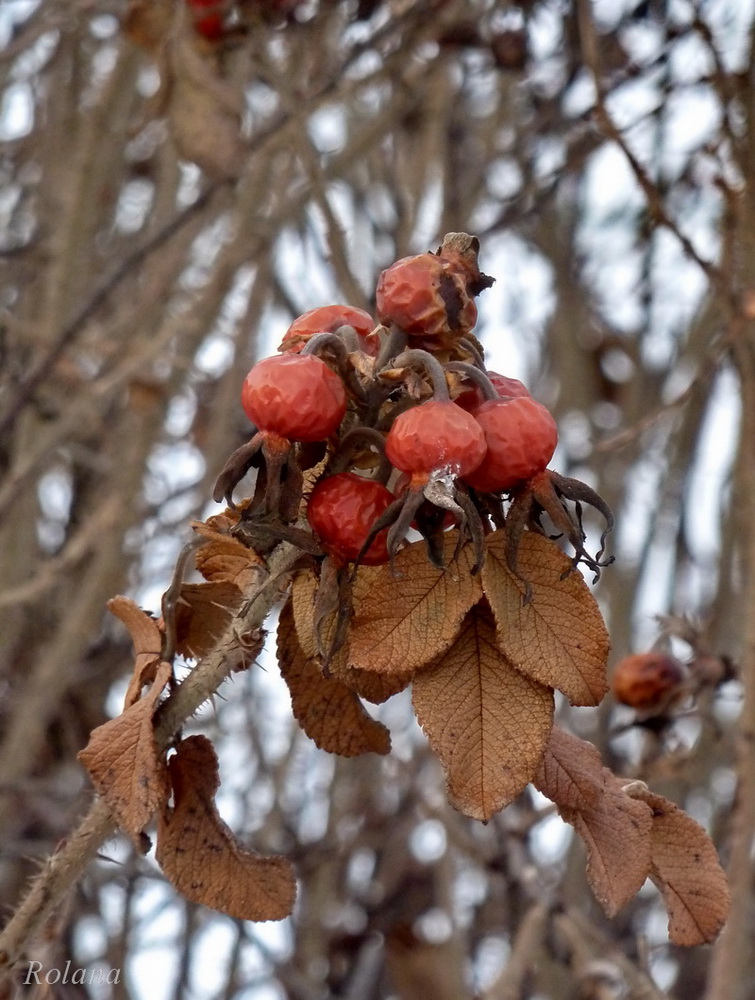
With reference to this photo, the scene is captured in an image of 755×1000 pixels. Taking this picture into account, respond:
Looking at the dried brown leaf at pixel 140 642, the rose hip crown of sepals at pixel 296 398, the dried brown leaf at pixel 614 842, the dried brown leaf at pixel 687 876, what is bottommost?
the dried brown leaf at pixel 687 876

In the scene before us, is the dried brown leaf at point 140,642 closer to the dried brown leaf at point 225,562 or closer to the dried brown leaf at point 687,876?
the dried brown leaf at point 225,562

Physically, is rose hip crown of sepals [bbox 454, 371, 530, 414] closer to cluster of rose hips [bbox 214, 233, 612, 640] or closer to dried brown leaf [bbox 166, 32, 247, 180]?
cluster of rose hips [bbox 214, 233, 612, 640]

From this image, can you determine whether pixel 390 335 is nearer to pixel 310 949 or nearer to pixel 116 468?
pixel 116 468

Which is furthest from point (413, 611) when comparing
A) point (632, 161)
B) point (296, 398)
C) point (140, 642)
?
point (632, 161)

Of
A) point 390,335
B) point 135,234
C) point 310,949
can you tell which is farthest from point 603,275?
point 390,335

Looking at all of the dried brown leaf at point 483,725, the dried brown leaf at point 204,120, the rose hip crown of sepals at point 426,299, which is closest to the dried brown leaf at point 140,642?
the dried brown leaf at point 483,725

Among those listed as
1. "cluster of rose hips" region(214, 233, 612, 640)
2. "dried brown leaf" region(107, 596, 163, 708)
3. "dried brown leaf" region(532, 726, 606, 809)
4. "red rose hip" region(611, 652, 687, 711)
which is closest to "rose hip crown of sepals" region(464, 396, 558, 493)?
"cluster of rose hips" region(214, 233, 612, 640)
